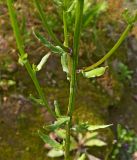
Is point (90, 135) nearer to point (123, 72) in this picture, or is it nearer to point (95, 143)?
point (95, 143)

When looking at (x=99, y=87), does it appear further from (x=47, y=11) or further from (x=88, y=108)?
(x=47, y=11)

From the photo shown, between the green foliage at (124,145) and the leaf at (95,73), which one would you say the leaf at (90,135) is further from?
the leaf at (95,73)

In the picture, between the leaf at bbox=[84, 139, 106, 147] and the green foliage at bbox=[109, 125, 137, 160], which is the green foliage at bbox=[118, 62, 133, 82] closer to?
the green foliage at bbox=[109, 125, 137, 160]

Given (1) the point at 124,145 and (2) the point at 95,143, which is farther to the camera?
(1) the point at 124,145

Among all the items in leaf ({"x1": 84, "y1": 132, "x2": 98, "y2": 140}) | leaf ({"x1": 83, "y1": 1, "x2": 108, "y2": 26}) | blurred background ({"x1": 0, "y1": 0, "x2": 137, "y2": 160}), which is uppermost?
leaf ({"x1": 83, "y1": 1, "x2": 108, "y2": 26})

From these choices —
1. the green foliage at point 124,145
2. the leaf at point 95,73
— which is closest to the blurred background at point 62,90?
the green foliage at point 124,145

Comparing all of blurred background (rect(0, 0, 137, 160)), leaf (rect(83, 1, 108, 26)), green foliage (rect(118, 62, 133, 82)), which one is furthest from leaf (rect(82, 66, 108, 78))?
green foliage (rect(118, 62, 133, 82))

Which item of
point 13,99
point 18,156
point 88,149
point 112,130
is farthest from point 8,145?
point 112,130

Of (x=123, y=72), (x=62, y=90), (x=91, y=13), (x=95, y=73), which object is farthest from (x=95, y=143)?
(x=95, y=73)
